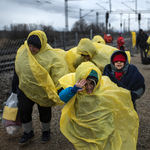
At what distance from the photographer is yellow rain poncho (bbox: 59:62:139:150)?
196 cm

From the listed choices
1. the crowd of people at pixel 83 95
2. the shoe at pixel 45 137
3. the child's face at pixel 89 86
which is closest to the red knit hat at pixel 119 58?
the crowd of people at pixel 83 95

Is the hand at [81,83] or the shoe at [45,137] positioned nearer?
the hand at [81,83]

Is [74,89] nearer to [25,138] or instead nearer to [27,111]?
[27,111]

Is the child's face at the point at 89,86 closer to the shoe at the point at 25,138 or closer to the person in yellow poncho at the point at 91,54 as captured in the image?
the shoe at the point at 25,138

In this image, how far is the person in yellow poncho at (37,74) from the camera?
2.62m

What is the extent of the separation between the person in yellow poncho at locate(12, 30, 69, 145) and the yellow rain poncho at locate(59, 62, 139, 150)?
526 mm

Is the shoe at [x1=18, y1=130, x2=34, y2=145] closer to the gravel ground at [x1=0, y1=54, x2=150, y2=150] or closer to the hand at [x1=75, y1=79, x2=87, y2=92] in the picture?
the gravel ground at [x1=0, y1=54, x2=150, y2=150]

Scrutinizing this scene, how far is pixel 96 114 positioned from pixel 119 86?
0.55 metres

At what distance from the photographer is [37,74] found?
260cm

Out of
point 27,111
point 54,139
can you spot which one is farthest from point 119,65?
point 54,139

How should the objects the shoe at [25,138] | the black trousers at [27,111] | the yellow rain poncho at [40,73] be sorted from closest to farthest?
the yellow rain poncho at [40,73] < the black trousers at [27,111] < the shoe at [25,138]

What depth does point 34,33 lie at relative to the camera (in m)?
2.70

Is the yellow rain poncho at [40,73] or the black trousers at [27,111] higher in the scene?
the yellow rain poncho at [40,73]

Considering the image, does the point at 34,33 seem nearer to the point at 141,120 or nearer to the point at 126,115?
the point at 126,115
